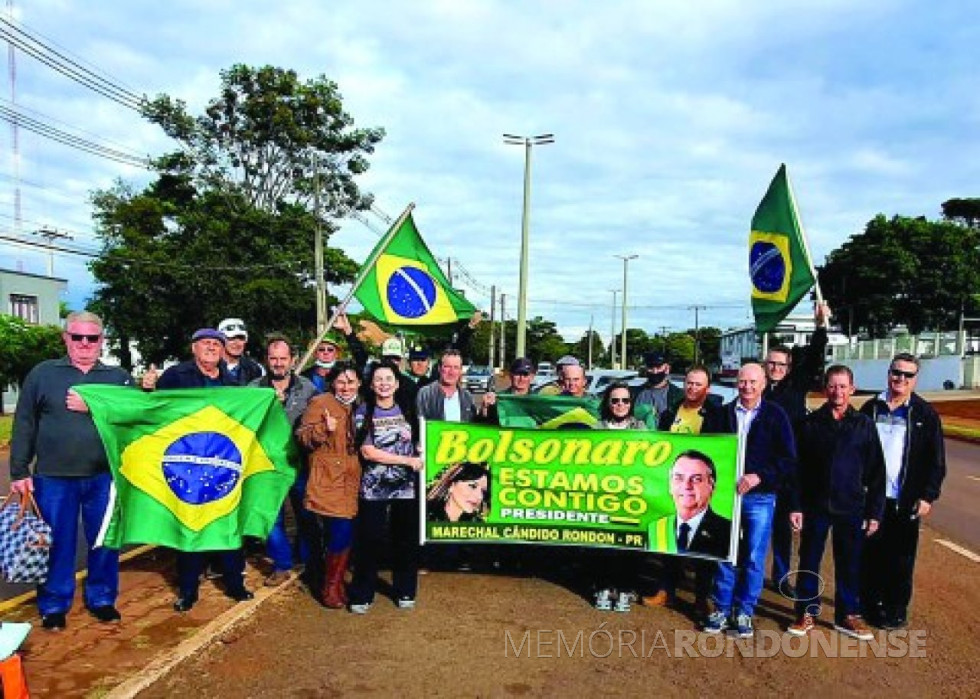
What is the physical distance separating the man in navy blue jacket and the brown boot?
2.41m

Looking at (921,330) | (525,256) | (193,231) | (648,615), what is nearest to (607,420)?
(648,615)

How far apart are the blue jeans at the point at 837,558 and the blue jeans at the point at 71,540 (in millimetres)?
4449

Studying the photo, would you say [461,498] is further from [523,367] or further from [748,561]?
[748,561]

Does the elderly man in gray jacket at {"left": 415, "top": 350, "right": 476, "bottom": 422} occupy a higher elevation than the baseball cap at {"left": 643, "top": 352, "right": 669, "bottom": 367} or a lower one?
lower

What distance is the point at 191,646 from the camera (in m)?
4.32

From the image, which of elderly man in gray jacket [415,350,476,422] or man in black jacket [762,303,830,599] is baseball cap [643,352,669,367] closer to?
man in black jacket [762,303,830,599]

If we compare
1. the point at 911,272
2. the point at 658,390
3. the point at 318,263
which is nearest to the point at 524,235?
the point at 318,263

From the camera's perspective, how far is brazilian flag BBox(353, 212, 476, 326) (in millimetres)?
7352

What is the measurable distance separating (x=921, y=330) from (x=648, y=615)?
48.7 metres

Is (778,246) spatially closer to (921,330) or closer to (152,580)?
(152,580)

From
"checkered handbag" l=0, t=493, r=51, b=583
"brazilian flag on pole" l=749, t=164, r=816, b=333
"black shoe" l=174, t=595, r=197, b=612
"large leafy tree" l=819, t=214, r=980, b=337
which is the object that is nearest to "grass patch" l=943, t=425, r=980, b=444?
"brazilian flag on pole" l=749, t=164, r=816, b=333

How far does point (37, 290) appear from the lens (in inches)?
1283

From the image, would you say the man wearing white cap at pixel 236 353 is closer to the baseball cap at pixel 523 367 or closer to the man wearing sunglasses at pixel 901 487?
the baseball cap at pixel 523 367

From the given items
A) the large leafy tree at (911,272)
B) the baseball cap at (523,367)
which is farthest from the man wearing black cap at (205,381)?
the large leafy tree at (911,272)
